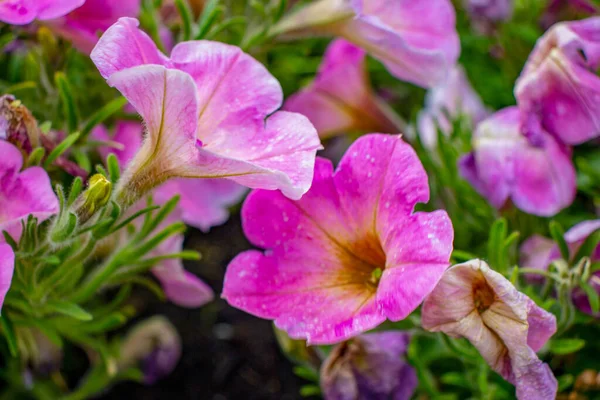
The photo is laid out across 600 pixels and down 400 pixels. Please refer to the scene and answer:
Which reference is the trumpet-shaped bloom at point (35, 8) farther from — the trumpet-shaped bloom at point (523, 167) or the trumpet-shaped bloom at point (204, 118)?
the trumpet-shaped bloom at point (523, 167)

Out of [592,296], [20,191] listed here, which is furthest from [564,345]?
[20,191]

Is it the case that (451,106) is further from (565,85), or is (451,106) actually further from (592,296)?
(592,296)

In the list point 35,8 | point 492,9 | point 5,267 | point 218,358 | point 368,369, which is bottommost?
point 218,358

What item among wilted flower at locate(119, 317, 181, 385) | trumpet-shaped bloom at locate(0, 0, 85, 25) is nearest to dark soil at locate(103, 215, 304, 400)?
wilted flower at locate(119, 317, 181, 385)

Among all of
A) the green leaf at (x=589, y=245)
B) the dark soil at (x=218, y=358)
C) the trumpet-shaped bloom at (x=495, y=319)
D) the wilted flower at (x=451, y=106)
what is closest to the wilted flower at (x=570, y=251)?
the green leaf at (x=589, y=245)

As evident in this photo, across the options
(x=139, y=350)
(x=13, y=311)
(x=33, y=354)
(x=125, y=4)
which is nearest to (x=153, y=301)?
(x=139, y=350)
